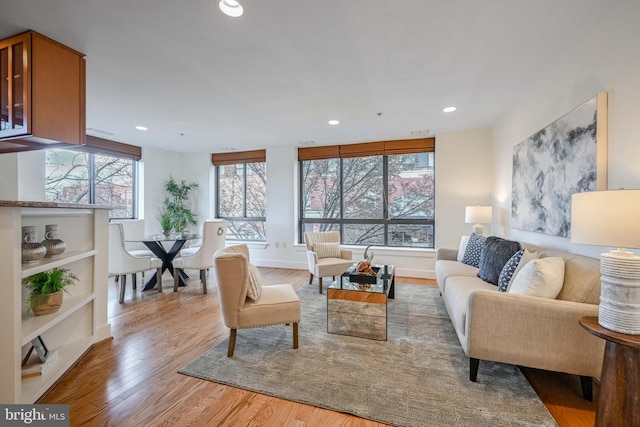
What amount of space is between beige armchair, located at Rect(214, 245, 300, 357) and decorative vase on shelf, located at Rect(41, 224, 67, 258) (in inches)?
44.1

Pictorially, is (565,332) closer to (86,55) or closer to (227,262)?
(227,262)

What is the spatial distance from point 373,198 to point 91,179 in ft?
16.6

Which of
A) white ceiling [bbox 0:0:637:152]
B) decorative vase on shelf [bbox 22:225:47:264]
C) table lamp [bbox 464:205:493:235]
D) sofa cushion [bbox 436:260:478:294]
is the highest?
white ceiling [bbox 0:0:637:152]

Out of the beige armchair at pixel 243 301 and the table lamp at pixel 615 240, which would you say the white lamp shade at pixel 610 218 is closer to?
the table lamp at pixel 615 240

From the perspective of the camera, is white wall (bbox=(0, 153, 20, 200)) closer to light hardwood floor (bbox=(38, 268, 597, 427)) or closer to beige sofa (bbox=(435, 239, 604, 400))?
light hardwood floor (bbox=(38, 268, 597, 427))

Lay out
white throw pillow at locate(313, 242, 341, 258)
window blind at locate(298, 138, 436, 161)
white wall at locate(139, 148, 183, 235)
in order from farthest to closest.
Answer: white wall at locate(139, 148, 183, 235) < window blind at locate(298, 138, 436, 161) < white throw pillow at locate(313, 242, 341, 258)

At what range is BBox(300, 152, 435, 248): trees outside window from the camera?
500 cm

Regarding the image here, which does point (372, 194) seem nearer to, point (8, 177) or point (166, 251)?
point (166, 251)

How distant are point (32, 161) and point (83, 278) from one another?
2833 millimetres

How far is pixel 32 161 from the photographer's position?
3.90m

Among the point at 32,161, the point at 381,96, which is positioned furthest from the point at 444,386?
the point at 32,161

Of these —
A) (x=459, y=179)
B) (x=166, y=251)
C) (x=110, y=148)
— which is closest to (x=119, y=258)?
(x=166, y=251)

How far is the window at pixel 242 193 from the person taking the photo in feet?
19.8

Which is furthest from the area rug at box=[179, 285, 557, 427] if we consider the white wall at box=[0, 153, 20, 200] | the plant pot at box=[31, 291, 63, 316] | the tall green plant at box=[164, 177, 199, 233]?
the tall green plant at box=[164, 177, 199, 233]
